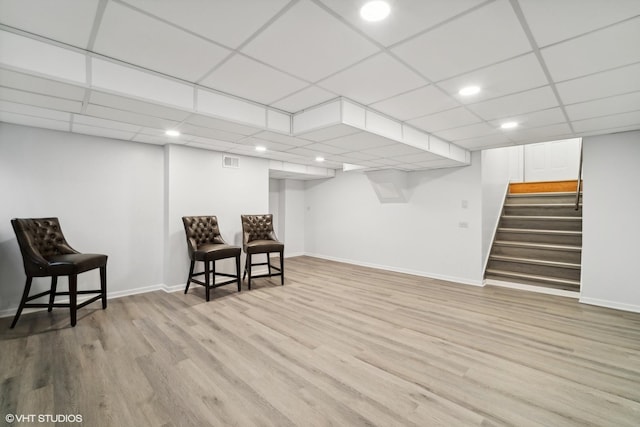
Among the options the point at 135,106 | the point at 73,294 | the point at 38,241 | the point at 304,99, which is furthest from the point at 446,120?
the point at 38,241

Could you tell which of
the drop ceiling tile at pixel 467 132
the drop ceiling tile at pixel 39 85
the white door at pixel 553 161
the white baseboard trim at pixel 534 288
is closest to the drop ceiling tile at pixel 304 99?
the drop ceiling tile at pixel 39 85

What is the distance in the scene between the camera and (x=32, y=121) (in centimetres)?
324

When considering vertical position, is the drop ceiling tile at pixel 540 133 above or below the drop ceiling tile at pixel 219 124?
above

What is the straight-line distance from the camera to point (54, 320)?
3.20m

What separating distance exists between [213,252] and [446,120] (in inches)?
139

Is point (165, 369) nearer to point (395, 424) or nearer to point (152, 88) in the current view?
point (395, 424)

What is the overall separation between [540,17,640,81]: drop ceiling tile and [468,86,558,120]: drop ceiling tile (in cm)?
34

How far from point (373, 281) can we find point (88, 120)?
477 cm

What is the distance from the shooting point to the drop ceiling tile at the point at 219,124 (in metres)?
2.77

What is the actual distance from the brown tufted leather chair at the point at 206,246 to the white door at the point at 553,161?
7303 mm

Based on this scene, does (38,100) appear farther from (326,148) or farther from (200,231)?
(326,148)

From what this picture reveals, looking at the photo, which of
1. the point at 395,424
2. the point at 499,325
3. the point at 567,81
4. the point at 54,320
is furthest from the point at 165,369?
the point at 567,81

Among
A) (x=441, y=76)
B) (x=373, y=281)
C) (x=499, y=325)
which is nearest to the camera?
(x=441, y=76)

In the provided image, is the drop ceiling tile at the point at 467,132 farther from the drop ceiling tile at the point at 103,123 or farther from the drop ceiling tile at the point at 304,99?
the drop ceiling tile at the point at 103,123
